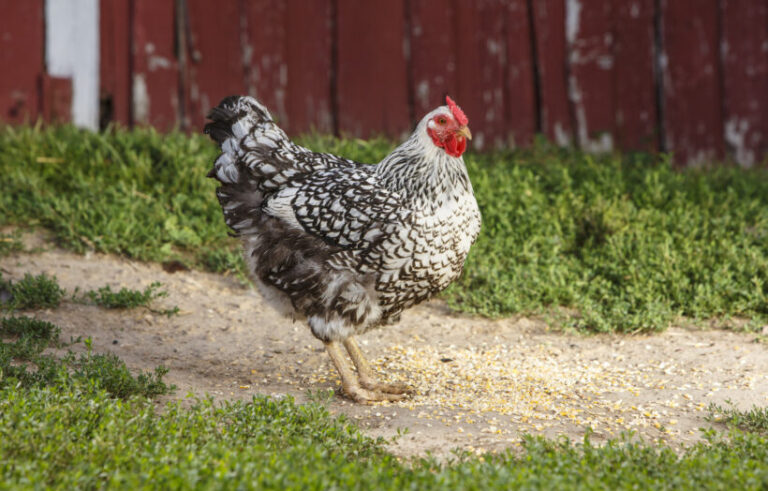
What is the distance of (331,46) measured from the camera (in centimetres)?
774

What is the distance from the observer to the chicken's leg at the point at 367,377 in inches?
Answer: 159

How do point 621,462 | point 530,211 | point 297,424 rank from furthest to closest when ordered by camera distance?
point 530,211, point 297,424, point 621,462

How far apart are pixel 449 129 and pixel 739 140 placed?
5141 millimetres

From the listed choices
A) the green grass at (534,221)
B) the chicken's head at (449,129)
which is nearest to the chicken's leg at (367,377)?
the chicken's head at (449,129)

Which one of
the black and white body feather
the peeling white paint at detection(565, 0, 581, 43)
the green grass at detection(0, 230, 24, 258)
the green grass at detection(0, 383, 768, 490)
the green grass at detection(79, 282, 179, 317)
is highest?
the peeling white paint at detection(565, 0, 581, 43)

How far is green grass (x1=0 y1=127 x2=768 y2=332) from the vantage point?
209 inches

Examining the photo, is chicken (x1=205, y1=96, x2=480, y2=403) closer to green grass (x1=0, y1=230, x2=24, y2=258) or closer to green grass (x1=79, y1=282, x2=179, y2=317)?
green grass (x1=79, y1=282, x2=179, y2=317)

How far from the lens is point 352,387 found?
3994mm

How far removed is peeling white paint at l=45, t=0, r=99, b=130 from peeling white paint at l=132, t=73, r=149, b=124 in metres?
0.36

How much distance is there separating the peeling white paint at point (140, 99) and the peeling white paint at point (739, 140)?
5.81 m

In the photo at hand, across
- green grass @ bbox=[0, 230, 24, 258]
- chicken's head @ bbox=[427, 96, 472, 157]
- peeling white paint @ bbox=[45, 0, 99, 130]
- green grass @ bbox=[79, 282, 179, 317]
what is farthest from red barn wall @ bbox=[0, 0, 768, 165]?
chicken's head @ bbox=[427, 96, 472, 157]

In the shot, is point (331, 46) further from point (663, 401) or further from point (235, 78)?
point (663, 401)

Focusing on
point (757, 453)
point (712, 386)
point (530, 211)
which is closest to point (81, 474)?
point (757, 453)

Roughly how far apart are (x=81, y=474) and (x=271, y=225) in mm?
1767
